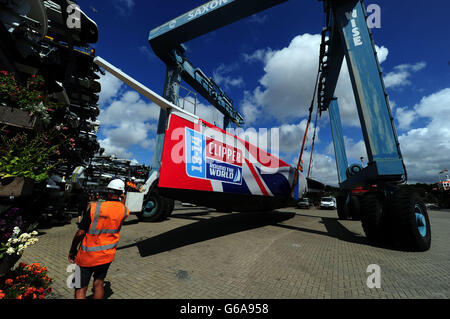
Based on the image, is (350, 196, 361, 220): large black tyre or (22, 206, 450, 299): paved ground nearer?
(22, 206, 450, 299): paved ground

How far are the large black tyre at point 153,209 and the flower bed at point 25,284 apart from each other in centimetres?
625

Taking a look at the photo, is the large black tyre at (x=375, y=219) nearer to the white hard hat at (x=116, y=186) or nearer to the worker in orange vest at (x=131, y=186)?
the white hard hat at (x=116, y=186)

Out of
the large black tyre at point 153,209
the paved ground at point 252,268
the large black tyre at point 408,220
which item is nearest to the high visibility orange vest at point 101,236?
the paved ground at point 252,268

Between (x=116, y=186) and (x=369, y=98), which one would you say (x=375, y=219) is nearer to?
(x=369, y=98)

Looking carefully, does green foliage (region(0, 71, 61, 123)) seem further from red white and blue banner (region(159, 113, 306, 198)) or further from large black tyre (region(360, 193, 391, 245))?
large black tyre (region(360, 193, 391, 245))

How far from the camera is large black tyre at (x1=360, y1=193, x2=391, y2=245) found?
5.54 m

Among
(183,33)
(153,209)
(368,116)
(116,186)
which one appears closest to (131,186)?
(116,186)

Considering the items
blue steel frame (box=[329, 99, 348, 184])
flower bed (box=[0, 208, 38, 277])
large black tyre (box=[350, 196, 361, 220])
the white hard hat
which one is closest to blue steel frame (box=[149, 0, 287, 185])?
flower bed (box=[0, 208, 38, 277])

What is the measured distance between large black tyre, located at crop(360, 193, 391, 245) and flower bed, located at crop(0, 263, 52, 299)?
25.1ft

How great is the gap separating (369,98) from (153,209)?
1062cm

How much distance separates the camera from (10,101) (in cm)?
420
